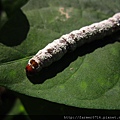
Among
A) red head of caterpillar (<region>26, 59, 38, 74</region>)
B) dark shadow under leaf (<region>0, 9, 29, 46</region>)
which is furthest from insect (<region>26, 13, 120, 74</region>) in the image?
dark shadow under leaf (<region>0, 9, 29, 46</region>)

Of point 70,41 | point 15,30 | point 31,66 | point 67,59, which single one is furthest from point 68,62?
point 15,30

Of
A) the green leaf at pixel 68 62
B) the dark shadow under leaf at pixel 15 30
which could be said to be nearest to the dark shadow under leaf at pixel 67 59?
the green leaf at pixel 68 62

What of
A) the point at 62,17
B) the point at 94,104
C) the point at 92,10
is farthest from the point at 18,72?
the point at 92,10

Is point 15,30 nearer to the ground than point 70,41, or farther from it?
farther from it

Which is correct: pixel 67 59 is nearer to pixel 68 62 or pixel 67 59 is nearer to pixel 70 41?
pixel 68 62

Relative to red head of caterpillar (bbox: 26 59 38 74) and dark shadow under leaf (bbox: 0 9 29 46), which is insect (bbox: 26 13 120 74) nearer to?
red head of caterpillar (bbox: 26 59 38 74)

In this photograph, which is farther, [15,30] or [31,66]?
[15,30]
